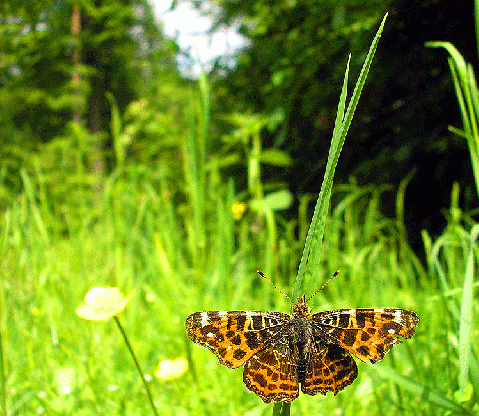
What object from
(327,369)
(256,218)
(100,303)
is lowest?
(327,369)

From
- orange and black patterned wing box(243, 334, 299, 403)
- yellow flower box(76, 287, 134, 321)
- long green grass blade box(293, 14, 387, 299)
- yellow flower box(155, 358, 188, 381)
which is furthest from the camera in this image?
yellow flower box(155, 358, 188, 381)

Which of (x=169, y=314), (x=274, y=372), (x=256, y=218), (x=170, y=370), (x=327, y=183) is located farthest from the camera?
(x=256, y=218)

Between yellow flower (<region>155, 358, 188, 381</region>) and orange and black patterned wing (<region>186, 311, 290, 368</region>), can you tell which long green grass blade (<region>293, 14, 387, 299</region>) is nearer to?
orange and black patterned wing (<region>186, 311, 290, 368</region>)

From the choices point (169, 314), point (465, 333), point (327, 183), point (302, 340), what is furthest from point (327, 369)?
point (169, 314)

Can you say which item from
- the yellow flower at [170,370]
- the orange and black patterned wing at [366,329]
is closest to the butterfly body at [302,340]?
the orange and black patterned wing at [366,329]

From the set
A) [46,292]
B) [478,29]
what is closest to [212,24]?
[46,292]

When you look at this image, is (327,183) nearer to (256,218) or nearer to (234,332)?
(234,332)

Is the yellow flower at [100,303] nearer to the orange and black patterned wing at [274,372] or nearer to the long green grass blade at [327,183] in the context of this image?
the orange and black patterned wing at [274,372]

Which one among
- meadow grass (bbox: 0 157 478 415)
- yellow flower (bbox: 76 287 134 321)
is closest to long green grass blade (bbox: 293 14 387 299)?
meadow grass (bbox: 0 157 478 415)

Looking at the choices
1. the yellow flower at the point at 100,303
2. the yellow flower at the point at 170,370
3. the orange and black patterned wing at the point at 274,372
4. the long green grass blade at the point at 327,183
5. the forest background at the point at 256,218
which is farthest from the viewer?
the forest background at the point at 256,218
